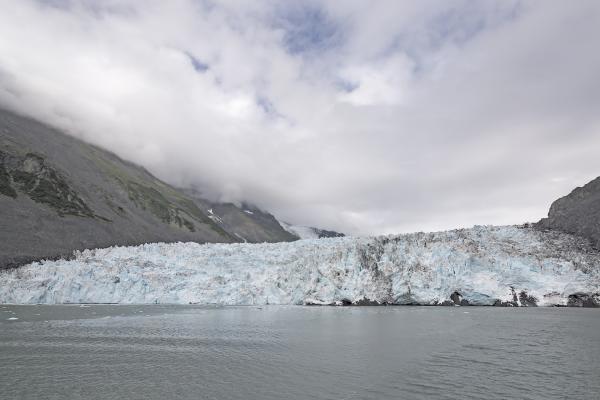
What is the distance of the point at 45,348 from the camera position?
52.4ft

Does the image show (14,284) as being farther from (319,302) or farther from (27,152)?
(27,152)

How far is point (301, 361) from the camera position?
13805 mm

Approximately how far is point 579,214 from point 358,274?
29.2m

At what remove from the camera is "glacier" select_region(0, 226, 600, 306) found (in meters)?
35.8

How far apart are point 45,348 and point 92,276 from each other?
25312mm

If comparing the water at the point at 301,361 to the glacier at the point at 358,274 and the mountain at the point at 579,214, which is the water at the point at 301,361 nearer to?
the glacier at the point at 358,274

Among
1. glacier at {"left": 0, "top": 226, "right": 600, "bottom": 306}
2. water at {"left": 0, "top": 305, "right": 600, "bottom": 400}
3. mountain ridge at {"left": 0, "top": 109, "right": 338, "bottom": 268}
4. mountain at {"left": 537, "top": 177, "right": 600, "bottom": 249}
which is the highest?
mountain ridge at {"left": 0, "top": 109, "right": 338, "bottom": 268}

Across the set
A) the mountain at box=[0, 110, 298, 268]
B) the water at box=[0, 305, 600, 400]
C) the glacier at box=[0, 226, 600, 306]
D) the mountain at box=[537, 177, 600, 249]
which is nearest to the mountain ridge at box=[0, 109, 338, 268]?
the mountain at box=[0, 110, 298, 268]

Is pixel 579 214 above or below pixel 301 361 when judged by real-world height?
above

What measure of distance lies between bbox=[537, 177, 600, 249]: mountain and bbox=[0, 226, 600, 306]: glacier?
349 cm

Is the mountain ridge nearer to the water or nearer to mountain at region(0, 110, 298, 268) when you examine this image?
mountain at region(0, 110, 298, 268)

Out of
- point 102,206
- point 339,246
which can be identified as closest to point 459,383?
point 339,246

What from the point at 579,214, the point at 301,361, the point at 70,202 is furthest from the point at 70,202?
the point at 301,361

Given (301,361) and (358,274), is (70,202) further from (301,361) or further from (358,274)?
(301,361)
